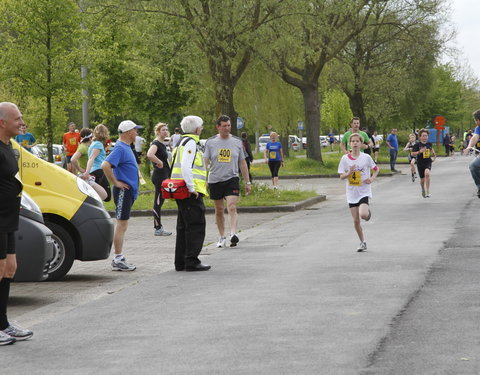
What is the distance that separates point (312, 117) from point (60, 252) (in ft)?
110

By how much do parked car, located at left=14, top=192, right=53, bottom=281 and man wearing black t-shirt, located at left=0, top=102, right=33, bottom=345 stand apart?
2087 mm

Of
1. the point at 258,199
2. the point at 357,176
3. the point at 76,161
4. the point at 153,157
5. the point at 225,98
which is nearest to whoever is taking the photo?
the point at 357,176

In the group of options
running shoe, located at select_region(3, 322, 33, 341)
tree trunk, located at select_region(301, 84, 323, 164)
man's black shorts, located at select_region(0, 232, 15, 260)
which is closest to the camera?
man's black shorts, located at select_region(0, 232, 15, 260)

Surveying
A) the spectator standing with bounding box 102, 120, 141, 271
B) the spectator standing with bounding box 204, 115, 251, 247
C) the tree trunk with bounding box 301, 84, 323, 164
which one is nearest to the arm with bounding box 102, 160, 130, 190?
the spectator standing with bounding box 102, 120, 141, 271

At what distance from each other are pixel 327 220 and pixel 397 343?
12211 millimetres

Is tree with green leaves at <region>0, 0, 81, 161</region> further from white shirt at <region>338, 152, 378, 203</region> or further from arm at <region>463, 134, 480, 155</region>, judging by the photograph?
white shirt at <region>338, 152, 378, 203</region>

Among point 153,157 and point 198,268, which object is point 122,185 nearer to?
point 198,268

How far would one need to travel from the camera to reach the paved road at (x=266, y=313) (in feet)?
21.2

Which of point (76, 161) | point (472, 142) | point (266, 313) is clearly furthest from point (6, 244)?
point (472, 142)

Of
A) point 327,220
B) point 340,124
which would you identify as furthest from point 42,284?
point 340,124

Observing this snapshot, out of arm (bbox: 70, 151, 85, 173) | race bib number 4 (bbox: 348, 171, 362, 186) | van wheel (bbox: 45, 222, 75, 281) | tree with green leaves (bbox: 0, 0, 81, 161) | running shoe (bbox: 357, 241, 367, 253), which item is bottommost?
running shoe (bbox: 357, 241, 367, 253)

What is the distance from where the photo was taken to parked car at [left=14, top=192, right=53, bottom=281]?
9469 millimetres

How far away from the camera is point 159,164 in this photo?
16.5 metres

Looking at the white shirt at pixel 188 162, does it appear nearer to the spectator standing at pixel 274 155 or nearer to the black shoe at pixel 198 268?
the black shoe at pixel 198 268
